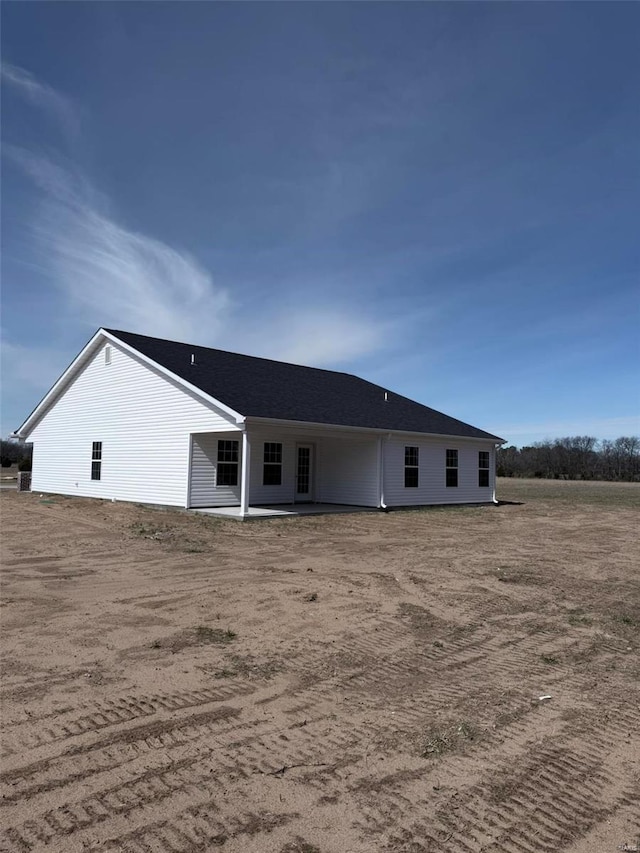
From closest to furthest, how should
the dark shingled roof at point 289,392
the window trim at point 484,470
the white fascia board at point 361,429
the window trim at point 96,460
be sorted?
1. the white fascia board at point 361,429
2. the dark shingled roof at point 289,392
3. the window trim at point 96,460
4. the window trim at point 484,470

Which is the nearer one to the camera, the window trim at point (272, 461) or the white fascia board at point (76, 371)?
the white fascia board at point (76, 371)

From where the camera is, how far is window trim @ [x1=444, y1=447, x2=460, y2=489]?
73.8 ft

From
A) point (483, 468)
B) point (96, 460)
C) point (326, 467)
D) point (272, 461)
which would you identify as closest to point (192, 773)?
point (272, 461)

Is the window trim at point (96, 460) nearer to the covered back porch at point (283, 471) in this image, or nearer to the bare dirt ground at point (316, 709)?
the covered back porch at point (283, 471)

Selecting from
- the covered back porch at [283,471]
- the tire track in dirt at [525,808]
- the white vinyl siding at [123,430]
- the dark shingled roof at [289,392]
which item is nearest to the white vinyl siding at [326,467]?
the covered back porch at [283,471]

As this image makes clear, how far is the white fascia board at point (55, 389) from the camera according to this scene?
20.7 m

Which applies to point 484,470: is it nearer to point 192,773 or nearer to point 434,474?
point 434,474

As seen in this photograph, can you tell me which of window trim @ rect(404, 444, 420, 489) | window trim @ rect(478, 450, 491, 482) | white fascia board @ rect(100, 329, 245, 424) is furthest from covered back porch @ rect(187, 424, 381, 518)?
window trim @ rect(478, 450, 491, 482)

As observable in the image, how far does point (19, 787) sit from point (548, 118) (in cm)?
1379

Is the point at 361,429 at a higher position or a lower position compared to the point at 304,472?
higher

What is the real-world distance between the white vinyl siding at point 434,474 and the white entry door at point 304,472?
2621 mm

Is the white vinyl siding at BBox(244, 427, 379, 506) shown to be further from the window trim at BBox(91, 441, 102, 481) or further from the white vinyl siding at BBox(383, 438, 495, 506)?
the window trim at BBox(91, 441, 102, 481)

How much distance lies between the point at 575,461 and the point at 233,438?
6347 centimetres

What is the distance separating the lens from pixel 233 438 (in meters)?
17.8
